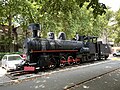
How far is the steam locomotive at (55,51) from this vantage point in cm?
1819

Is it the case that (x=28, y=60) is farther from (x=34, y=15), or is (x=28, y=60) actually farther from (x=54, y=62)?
(x=34, y=15)

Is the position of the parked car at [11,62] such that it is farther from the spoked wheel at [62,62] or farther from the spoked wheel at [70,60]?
the spoked wheel at [70,60]

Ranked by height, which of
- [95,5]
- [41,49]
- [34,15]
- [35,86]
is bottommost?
[35,86]

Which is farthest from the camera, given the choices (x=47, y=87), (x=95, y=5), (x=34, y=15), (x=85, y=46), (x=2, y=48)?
(x=2, y=48)

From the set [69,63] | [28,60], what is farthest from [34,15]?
[28,60]

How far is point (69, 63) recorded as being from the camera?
2252 centimetres

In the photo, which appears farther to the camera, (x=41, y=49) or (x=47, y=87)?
(x=41, y=49)

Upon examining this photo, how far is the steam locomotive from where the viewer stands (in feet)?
59.7

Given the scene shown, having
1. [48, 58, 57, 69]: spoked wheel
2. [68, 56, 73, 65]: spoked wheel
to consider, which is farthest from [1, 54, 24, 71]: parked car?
[68, 56, 73, 65]: spoked wheel

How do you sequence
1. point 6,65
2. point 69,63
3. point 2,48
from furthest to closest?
point 2,48
point 69,63
point 6,65

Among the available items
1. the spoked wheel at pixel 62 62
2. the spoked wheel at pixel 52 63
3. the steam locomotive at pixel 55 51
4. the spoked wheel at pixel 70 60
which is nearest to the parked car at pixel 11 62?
the steam locomotive at pixel 55 51

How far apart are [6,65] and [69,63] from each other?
19.5ft

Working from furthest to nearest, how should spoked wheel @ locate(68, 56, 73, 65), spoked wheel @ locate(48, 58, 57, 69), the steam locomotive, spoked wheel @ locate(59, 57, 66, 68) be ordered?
spoked wheel @ locate(68, 56, 73, 65)
spoked wheel @ locate(59, 57, 66, 68)
spoked wheel @ locate(48, 58, 57, 69)
the steam locomotive

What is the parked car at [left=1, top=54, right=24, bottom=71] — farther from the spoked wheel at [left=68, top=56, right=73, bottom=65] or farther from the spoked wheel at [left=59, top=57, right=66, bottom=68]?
the spoked wheel at [left=68, top=56, right=73, bottom=65]
